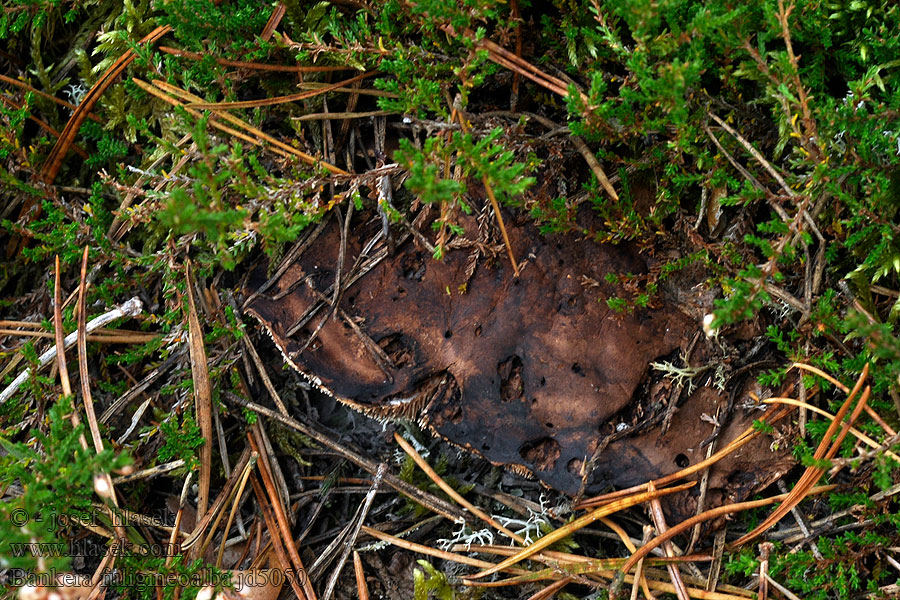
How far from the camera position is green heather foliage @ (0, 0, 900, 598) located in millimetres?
2168

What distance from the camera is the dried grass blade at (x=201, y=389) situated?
2832 millimetres

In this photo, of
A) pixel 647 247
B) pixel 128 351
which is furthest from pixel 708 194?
pixel 128 351

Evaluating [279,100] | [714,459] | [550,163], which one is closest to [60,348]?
[279,100]

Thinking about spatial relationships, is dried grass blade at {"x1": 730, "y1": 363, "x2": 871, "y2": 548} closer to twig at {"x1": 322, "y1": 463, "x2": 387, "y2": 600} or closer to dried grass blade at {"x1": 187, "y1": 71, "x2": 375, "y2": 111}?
twig at {"x1": 322, "y1": 463, "x2": 387, "y2": 600}

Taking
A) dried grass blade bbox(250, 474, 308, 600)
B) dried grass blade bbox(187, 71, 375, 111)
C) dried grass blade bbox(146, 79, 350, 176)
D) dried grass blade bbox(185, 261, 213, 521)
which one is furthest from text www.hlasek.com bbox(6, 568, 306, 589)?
dried grass blade bbox(187, 71, 375, 111)

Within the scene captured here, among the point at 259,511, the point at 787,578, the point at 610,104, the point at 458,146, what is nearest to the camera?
the point at 458,146

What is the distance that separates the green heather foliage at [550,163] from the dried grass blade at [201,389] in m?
0.05

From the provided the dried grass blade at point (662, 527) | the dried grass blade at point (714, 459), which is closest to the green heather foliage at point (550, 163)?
the dried grass blade at point (714, 459)

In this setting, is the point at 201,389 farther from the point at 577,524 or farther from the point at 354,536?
the point at 577,524

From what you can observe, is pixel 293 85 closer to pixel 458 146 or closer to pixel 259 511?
pixel 458 146

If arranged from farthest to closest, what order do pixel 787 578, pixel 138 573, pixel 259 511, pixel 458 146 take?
pixel 259 511, pixel 138 573, pixel 787 578, pixel 458 146

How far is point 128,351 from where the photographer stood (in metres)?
2.93

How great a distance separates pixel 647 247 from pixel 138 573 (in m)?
2.48

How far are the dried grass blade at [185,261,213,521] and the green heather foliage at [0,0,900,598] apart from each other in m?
0.05
